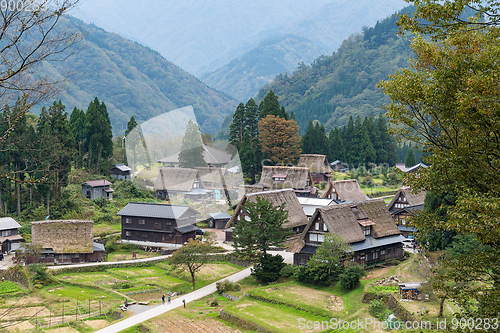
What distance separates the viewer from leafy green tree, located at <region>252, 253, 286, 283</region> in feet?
94.5

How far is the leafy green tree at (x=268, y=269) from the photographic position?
28.8m

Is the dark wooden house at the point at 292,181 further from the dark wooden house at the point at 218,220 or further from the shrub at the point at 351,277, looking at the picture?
the shrub at the point at 351,277

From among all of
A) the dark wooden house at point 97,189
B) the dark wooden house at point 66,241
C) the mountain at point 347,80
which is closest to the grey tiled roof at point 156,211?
the dark wooden house at point 66,241

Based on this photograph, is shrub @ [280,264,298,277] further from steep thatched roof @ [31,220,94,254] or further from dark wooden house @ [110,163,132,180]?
dark wooden house @ [110,163,132,180]

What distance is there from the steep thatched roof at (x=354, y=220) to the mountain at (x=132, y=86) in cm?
10023

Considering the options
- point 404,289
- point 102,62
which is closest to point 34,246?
point 404,289

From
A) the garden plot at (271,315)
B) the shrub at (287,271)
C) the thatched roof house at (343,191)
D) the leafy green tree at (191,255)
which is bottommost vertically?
the garden plot at (271,315)

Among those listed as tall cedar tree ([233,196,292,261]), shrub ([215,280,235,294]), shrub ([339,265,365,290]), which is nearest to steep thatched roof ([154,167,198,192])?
tall cedar tree ([233,196,292,261])

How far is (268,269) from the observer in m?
29.2

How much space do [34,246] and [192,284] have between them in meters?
13.9

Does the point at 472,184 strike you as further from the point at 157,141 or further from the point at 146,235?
the point at 157,141

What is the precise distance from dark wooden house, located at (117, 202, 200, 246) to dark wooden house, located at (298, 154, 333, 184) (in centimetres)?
2345

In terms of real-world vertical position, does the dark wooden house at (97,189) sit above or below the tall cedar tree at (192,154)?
below

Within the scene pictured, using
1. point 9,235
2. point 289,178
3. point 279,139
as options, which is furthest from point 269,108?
point 9,235
